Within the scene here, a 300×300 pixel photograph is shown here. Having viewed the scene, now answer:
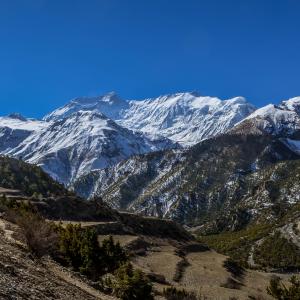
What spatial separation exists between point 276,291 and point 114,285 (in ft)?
168

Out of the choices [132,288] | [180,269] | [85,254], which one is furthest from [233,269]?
[132,288]

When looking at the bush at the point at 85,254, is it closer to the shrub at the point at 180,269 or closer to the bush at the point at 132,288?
the bush at the point at 132,288

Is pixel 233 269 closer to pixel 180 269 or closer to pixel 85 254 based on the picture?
pixel 180 269

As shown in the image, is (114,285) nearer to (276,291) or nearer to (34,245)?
(34,245)

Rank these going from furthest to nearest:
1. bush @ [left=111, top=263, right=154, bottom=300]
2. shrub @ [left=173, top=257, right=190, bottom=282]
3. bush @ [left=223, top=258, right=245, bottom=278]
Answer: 1. bush @ [left=223, top=258, right=245, bottom=278]
2. shrub @ [left=173, top=257, right=190, bottom=282]
3. bush @ [left=111, top=263, right=154, bottom=300]

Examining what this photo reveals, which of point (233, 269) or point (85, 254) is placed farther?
point (233, 269)

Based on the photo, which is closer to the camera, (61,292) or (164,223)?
(61,292)

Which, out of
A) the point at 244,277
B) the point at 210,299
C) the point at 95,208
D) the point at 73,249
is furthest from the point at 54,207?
the point at 73,249

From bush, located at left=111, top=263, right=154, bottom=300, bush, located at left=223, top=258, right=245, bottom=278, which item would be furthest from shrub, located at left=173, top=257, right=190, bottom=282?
bush, located at left=111, top=263, right=154, bottom=300

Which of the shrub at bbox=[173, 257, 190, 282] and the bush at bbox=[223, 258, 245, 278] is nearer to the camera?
the shrub at bbox=[173, 257, 190, 282]

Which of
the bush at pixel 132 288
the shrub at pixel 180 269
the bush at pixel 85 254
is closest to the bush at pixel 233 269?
the shrub at pixel 180 269

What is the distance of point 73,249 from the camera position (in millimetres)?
66000

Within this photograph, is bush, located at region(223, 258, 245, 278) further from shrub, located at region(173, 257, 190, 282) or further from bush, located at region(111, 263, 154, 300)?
bush, located at region(111, 263, 154, 300)

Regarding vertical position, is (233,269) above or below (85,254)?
above
